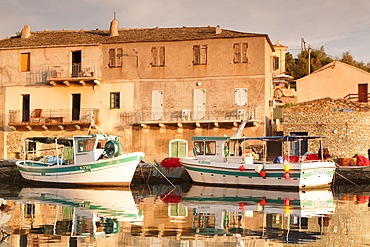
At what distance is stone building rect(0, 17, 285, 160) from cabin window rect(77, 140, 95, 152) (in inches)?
235

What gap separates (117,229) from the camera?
1398cm

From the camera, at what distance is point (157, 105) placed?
3409cm

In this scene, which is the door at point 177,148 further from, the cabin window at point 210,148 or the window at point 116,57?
the window at point 116,57

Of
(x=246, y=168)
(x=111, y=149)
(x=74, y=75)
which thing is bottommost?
(x=246, y=168)

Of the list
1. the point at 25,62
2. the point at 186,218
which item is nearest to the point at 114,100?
the point at 25,62

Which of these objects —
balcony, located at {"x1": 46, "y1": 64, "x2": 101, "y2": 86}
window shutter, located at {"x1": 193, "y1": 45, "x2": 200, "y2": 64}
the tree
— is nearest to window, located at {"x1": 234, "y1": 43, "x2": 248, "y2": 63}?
window shutter, located at {"x1": 193, "y1": 45, "x2": 200, "y2": 64}

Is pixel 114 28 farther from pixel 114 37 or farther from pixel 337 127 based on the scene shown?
pixel 337 127

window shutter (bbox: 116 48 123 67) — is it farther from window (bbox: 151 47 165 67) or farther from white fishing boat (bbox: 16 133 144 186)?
white fishing boat (bbox: 16 133 144 186)

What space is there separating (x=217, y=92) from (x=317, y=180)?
32.8 feet

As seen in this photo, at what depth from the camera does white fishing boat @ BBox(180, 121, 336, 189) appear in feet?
83.4

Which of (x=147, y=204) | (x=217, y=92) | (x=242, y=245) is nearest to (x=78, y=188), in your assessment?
(x=147, y=204)

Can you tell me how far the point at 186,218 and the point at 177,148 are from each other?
1782 cm

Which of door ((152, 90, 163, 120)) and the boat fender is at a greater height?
door ((152, 90, 163, 120))

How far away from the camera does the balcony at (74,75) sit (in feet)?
114
